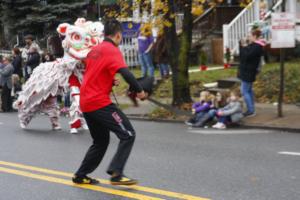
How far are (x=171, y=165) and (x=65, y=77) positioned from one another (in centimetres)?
499

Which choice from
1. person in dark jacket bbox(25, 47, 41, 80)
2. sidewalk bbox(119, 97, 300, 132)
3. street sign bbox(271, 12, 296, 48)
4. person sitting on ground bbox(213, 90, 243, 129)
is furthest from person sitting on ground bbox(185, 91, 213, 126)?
person in dark jacket bbox(25, 47, 41, 80)

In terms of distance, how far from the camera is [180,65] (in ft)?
49.6

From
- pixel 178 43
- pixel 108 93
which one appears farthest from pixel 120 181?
pixel 178 43

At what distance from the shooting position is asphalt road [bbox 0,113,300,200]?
7.14 m

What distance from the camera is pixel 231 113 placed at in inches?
499

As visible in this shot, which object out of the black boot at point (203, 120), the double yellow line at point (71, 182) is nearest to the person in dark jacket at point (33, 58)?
the black boot at point (203, 120)

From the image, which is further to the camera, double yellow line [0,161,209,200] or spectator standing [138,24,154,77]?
spectator standing [138,24,154,77]

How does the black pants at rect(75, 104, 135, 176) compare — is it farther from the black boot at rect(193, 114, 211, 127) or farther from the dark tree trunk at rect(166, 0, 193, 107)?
the dark tree trunk at rect(166, 0, 193, 107)

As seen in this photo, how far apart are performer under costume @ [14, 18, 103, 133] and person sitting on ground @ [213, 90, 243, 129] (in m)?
2.72

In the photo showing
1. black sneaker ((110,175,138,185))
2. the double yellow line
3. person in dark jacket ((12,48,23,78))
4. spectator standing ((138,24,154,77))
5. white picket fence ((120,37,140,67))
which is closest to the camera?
the double yellow line

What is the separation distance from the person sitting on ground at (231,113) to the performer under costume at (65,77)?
2.72m

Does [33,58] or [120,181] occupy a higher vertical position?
[33,58]

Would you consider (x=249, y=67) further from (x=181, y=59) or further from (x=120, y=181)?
(x=120, y=181)

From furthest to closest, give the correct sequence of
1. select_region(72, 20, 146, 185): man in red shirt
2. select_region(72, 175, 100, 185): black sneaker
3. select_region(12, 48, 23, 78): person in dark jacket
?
select_region(12, 48, 23, 78): person in dark jacket
select_region(72, 175, 100, 185): black sneaker
select_region(72, 20, 146, 185): man in red shirt
